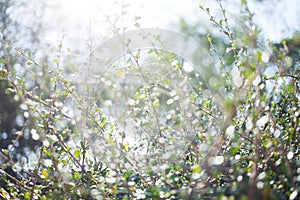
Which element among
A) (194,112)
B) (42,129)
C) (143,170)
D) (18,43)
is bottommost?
(143,170)

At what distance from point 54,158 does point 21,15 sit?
16.5 ft

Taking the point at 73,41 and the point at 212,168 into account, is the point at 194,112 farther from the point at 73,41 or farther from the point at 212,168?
the point at 73,41

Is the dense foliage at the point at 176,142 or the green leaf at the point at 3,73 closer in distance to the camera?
the dense foliage at the point at 176,142

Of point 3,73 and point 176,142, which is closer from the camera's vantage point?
point 3,73

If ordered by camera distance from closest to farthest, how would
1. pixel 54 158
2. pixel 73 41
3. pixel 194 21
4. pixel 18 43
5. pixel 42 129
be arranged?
pixel 54 158
pixel 42 129
pixel 73 41
pixel 194 21
pixel 18 43

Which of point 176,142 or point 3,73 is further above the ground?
point 3,73

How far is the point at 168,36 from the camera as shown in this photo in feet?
7.32

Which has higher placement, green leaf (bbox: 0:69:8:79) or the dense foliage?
green leaf (bbox: 0:69:8:79)

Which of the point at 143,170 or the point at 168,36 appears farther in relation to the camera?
the point at 168,36

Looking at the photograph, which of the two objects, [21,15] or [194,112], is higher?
[21,15]

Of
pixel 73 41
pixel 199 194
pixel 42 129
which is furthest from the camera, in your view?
pixel 73 41

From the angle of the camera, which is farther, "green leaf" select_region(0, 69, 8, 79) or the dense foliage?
"green leaf" select_region(0, 69, 8, 79)

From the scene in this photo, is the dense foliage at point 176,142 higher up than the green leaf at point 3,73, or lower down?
lower down

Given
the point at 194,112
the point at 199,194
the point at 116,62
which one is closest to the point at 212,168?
the point at 199,194
